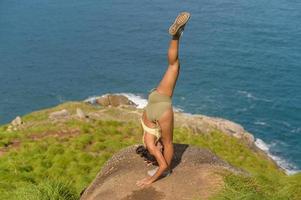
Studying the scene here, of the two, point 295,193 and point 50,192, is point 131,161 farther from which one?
point 295,193

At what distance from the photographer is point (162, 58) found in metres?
108

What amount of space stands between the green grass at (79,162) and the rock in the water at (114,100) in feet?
124

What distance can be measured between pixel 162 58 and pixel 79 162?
259ft

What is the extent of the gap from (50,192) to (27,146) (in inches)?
592

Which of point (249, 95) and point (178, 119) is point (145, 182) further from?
point (249, 95)

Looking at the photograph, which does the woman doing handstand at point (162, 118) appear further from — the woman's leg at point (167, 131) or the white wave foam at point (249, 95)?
the white wave foam at point (249, 95)

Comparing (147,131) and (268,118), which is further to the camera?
(268,118)

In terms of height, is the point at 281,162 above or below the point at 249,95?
below

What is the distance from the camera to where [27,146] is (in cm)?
3266

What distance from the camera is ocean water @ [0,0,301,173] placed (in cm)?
8781

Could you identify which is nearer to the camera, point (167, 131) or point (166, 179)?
point (167, 131)

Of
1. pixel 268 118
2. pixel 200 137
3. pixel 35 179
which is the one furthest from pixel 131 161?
pixel 268 118

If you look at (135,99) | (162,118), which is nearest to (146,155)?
(162,118)

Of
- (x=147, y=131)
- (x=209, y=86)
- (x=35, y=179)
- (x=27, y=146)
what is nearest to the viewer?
(x=147, y=131)
